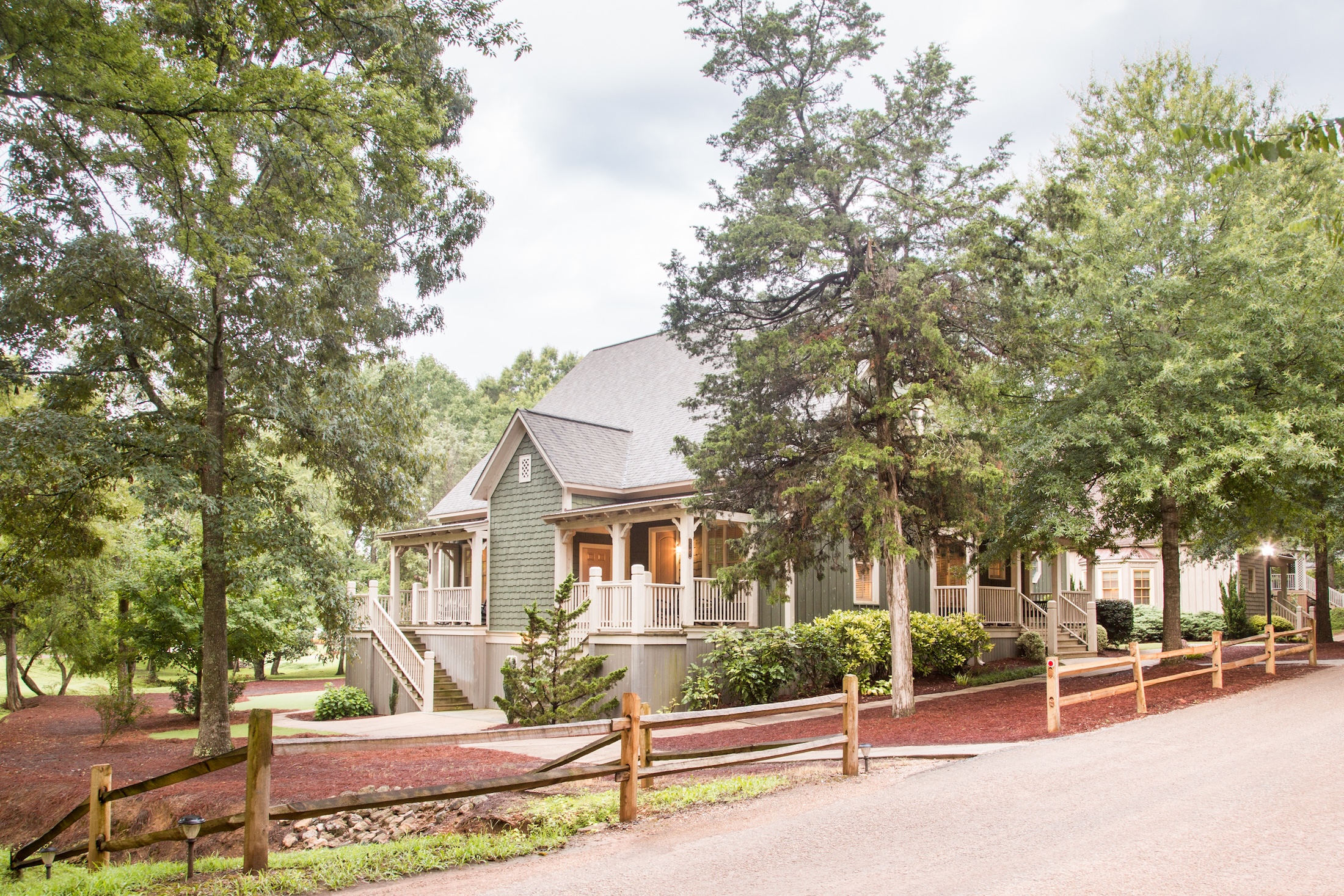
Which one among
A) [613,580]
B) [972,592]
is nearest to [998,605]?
[972,592]

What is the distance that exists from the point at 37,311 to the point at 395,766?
7.67 meters

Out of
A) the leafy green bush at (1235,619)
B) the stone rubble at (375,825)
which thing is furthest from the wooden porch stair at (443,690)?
the leafy green bush at (1235,619)

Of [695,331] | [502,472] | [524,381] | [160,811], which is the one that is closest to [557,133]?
[524,381]

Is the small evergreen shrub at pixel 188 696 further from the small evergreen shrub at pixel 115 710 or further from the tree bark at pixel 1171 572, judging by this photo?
the tree bark at pixel 1171 572

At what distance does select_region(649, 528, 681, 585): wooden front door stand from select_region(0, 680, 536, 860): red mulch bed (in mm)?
8152

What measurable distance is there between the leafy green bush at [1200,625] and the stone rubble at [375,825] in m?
26.9

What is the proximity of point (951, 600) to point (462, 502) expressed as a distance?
13554 millimetres

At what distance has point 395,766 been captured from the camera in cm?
1219

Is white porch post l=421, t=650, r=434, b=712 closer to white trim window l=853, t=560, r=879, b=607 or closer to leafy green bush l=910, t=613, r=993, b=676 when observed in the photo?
white trim window l=853, t=560, r=879, b=607

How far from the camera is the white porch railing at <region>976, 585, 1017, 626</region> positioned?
2223 centimetres

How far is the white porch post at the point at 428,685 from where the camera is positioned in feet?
64.7

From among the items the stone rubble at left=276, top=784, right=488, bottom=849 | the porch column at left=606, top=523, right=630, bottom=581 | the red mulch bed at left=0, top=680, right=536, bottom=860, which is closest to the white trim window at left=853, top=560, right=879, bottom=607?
the porch column at left=606, top=523, right=630, bottom=581

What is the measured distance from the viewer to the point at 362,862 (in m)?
6.70

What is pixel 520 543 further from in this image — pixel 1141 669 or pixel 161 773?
pixel 1141 669
